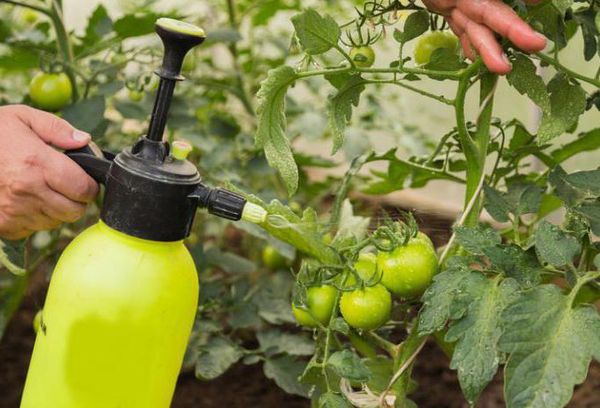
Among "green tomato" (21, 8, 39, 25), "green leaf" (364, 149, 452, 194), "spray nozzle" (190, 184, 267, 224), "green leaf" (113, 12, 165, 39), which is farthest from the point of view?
"green tomato" (21, 8, 39, 25)

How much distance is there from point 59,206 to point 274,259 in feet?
2.58

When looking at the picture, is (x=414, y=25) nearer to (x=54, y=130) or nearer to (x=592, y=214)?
(x=592, y=214)

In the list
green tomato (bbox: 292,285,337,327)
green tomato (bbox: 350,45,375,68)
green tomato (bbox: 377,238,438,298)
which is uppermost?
green tomato (bbox: 350,45,375,68)

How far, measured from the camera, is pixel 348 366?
754 mm

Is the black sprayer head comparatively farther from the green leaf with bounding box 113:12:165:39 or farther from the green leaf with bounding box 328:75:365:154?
the green leaf with bounding box 113:12:165:39

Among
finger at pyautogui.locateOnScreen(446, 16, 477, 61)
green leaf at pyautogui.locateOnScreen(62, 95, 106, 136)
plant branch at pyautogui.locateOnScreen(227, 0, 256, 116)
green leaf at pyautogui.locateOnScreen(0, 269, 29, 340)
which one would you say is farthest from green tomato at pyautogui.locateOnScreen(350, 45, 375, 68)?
plant branch at pyautogui.locateOnScreen(227, 0, 256, 116)

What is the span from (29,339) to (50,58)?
1.85ft

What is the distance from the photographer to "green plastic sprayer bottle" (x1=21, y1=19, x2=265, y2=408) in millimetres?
687

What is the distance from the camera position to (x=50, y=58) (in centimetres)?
127

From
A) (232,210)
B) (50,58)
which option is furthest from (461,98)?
(50,58)

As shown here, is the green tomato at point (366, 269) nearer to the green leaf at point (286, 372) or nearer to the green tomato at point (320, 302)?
the green tomato at point (320, 302)

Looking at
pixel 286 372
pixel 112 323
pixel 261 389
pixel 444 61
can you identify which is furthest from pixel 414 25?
pixel 261 389

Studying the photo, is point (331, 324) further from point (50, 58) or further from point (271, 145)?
point (50, 58)

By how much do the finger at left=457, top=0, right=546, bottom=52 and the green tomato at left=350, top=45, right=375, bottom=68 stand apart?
15 centimetres
